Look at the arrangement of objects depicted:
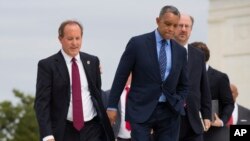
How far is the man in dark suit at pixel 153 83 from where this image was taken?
14.5m

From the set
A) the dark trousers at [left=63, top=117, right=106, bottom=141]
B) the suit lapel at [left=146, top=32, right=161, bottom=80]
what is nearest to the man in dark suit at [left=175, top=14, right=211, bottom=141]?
the suit lapel at [left=146, top=32, right=161, bottom=80]

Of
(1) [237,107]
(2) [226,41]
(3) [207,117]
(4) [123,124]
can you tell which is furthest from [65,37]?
(2) [226,41]

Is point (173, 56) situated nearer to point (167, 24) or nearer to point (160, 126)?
point (167, 24)

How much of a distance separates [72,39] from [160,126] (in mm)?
1405

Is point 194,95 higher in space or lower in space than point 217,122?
higher

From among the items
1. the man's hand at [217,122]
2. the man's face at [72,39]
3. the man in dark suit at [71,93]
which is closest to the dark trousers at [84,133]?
the man in dark suit at [71,93]

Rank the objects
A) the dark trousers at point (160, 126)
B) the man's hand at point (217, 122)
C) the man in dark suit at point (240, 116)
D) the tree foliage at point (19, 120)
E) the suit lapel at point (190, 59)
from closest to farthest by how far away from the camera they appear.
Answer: the dark trousers at point (160, 126), the suit lapel at point (190, 59), the man's hand at point (217, 122), the man in dark suit at point (240, 116), the tree foliage at point (19, 120)

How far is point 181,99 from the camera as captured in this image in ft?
48.5

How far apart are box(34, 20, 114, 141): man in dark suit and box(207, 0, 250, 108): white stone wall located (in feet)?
105

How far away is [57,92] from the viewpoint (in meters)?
14.3

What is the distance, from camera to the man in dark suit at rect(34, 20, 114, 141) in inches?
562

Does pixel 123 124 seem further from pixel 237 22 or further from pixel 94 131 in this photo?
pixel 237 22

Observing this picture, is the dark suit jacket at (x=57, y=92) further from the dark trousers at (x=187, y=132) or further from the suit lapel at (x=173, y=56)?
the dark trousers at (x=187, y=132)

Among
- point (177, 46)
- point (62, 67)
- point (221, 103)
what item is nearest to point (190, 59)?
point (177, 46)
